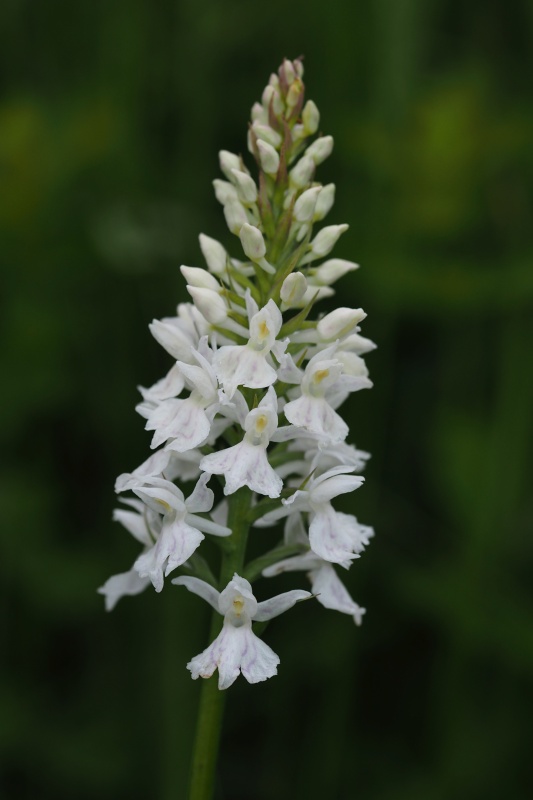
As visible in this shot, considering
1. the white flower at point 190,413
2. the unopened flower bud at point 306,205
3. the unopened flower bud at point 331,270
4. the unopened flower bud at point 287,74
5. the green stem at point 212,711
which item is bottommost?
the green stem at point 212,711

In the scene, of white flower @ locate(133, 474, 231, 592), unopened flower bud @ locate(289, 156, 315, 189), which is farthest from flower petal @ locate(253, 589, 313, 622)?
unopened flower bud @ locate(289, 156, 315, 189)

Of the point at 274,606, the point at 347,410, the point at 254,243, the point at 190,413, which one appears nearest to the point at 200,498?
the point at 190,413

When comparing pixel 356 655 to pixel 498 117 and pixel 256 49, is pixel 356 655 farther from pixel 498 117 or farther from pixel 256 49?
pixel 256 49

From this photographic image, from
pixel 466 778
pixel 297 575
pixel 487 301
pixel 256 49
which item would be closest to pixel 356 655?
pixel 297 575

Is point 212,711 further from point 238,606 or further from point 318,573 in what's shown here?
point 318,573

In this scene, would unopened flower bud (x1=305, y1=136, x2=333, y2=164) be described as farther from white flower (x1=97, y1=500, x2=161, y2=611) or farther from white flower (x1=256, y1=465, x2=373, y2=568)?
white flower (x1=97, y1=500, x2=161, y2=611)

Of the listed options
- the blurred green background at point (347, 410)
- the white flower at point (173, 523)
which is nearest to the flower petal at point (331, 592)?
the white flower at point (173, 523)

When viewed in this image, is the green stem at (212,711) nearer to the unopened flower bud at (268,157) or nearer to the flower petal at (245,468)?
the flower petal at (245,468)
